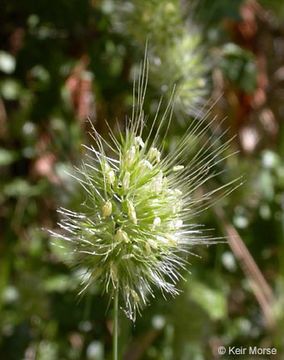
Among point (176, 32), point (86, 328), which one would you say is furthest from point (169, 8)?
point (86, 328)

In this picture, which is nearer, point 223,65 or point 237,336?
point 223,65

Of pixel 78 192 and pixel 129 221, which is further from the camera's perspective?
pixel 78 192

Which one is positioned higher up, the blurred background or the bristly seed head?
the bristly seed head

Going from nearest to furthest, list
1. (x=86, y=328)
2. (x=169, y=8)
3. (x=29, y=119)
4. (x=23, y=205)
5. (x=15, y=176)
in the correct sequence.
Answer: (x=169, y=8) → (x=86, y=328) → (x=29, y=119) → (x=23, y=205) → (x=15, y=176)

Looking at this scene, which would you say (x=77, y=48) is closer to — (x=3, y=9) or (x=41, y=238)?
(x=3, y=9)

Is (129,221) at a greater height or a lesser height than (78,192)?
greater

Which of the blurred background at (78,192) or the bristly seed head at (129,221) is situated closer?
the bristly seed head at (129,221)

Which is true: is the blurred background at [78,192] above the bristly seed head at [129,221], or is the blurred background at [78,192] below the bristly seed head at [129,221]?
below

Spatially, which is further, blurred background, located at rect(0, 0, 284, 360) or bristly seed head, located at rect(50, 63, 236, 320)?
blurred background, located at rect(0, 0, 284, 360)
